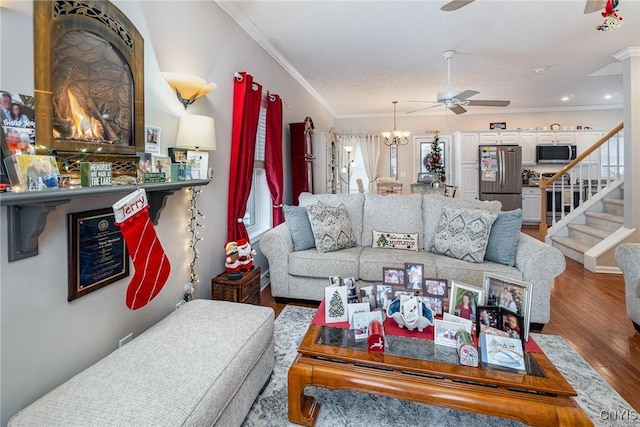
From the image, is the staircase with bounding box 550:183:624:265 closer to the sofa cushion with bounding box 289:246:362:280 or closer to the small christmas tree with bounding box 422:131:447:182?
the small christmas tree with bounding box 422:131:447:182

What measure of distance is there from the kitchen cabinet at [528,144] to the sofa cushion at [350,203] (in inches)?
226

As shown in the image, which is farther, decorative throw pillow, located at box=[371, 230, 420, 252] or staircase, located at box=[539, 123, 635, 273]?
staircase, located at box=[539, 123, 635, 273]

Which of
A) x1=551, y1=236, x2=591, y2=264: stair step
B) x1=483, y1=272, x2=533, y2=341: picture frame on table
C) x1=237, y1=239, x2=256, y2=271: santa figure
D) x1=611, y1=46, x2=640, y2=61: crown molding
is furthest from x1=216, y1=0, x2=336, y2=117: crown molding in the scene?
x1=551, y1=236, x2=591, y2=264: stair step

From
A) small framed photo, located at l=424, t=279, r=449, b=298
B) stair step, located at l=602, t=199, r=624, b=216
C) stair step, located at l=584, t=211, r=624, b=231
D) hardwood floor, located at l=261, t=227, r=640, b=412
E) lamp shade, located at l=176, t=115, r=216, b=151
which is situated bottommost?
hardwood floor, located at l=261, t=227, r=640, b=412

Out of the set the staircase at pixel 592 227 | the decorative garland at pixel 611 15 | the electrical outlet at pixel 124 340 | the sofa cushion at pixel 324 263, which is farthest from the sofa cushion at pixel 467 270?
the staircase at pixel 592 227

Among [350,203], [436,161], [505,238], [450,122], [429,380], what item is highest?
[450,122]

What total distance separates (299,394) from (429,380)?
1.94ft

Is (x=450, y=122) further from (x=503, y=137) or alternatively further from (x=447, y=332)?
(x=447, y=332)

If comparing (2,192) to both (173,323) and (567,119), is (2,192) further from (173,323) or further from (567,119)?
(567,119)

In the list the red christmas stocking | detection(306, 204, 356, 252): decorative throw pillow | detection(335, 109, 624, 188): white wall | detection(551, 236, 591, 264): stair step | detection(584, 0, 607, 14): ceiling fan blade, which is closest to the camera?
the red christmas stocking

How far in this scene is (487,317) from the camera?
5.02 ft

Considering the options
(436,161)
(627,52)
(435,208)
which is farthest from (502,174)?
(435,208)

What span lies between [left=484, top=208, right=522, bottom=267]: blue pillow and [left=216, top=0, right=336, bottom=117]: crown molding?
9.47ft

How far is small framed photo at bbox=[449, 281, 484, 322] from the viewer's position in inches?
65.5
